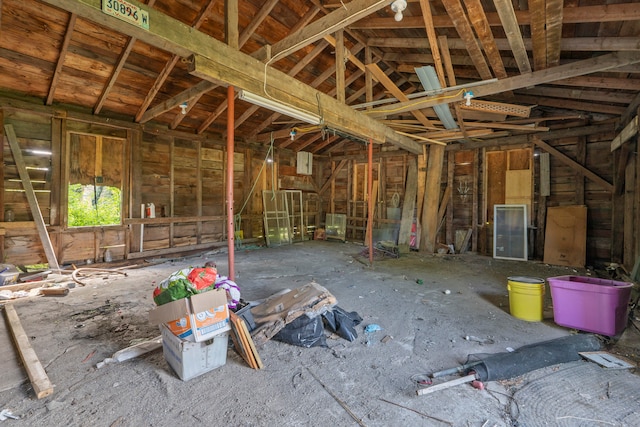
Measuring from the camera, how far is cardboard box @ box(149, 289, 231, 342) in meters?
1.97

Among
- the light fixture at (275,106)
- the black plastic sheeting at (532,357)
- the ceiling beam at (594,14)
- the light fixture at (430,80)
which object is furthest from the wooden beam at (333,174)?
the black plastic sheeting at (532,357)

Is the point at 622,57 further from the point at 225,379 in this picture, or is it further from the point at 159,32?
the point at 225,379

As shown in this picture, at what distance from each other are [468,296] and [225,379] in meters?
3.28

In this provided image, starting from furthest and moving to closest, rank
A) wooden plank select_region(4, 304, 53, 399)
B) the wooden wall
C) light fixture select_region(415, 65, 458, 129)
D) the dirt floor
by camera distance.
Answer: the wooden wall < light fixture select_region(415, 65, 458, 129) < wooden plank select_region(4, 304, 53, 399) < the dirt floor

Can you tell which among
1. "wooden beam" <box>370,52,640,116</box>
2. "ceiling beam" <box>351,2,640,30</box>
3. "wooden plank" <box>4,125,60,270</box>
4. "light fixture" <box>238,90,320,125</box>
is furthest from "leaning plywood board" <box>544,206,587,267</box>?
"wooden plank" <box>4,125,60,270</box>

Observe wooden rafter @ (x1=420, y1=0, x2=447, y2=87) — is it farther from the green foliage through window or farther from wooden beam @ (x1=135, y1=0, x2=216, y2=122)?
the green foliage through window

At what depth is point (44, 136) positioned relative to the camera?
499 centimetres

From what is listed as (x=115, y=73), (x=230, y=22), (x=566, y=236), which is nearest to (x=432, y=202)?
(x=566, y=236)

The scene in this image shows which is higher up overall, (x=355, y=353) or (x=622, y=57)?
(x=622, y=57)

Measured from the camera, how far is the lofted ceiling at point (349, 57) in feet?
9.52

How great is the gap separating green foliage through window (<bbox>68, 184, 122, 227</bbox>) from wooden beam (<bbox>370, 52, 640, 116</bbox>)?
5.69 metres

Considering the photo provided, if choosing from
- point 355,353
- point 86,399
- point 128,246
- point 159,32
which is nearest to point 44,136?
point 128,246

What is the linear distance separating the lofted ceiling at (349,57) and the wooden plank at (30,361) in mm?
2532

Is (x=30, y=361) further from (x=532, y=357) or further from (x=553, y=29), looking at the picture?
(x=553, y=29)
